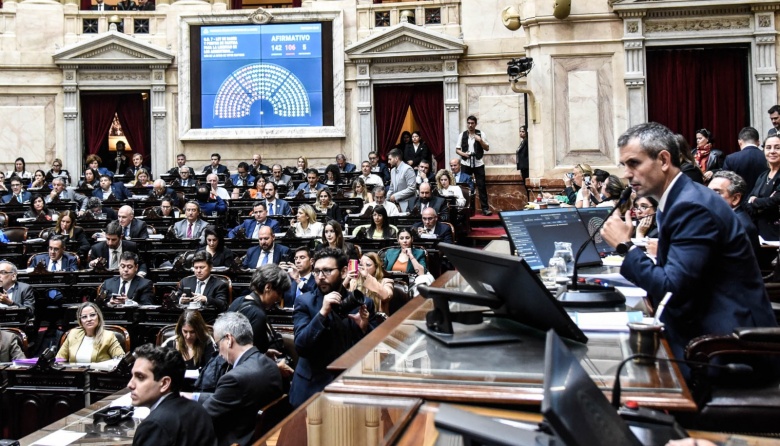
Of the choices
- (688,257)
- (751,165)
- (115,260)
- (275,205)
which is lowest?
(115,260)

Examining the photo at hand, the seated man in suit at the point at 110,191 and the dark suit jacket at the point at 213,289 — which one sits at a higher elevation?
the seated man in suit at the point at 110,191

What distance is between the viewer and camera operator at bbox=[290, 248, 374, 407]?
13.1ft

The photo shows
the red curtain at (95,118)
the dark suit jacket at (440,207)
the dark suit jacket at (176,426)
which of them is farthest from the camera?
the red curtain at (95,118)

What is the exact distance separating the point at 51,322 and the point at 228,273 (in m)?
1.86

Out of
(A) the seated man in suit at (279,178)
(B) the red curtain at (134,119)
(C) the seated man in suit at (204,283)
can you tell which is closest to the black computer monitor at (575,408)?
(C) the seated man in suit at (204,283)

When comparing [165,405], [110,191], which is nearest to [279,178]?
[110,191]

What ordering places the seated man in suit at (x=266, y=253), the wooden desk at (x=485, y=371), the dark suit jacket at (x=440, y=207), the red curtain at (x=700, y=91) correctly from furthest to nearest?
1. the red curtain at (x=700, y=91)
2. the dark suit jacket at (x=440, y=207)
3. the seated man in suit at (x=266, y=253)
4. the wooden desk at (x=485, y=371)

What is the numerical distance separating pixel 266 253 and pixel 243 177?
235 inches

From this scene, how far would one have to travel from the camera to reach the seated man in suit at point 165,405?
133 inches

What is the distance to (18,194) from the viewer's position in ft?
42.0

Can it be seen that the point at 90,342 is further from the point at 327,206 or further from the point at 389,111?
the point at 389,111

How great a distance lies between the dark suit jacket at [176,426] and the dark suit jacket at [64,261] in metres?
5.72

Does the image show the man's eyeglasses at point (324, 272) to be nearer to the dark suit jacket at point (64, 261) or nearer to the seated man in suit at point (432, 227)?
the seated man in suit at point (432, 227)

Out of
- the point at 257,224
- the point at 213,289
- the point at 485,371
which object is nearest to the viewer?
the point at 485,371
